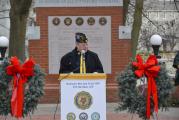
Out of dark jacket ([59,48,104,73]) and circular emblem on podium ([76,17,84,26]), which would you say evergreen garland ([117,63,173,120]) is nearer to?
dark jacket ([59,48,104,73])

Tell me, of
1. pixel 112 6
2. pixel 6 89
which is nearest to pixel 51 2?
pixel 112 6

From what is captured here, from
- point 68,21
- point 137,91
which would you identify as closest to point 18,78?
point 137,91

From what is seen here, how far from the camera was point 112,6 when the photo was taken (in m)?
16.0

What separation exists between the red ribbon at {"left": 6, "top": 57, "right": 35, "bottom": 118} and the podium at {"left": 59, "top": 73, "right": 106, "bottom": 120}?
77 cm

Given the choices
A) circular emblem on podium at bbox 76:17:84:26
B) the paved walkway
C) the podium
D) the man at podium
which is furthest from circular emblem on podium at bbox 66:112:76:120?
circular emblem on podium at bbox 76:17:84:26

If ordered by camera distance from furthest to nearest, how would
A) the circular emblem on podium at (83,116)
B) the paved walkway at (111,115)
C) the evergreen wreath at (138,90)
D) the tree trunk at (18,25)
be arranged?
the tree trunk at (18,25)
the paved walkway at (111,115)
the evergreen wreath at (138,90)
the circular emblem on podium at (83,116)

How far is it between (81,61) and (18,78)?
114 centimetres

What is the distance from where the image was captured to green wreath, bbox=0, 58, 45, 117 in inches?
393

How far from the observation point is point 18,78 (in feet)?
32.3

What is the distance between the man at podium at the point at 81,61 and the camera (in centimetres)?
977

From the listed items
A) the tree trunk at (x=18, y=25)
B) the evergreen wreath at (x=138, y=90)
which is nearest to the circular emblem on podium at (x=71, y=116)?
the evergreen wreath at (x=138, y=90)

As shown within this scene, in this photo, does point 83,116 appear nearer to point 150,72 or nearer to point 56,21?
point 150,72

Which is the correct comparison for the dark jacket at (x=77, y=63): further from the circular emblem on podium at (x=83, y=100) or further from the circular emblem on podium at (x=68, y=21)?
the circular emblem on podium at (x=68, y=21)

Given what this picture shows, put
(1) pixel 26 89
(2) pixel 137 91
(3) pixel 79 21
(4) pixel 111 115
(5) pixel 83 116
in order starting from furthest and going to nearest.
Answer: (3) pixel 79 21 → (4) pixel 111 115 → (2) pixel 137 91 → (1) pixel 26 89 → (5) pixel 83 116
